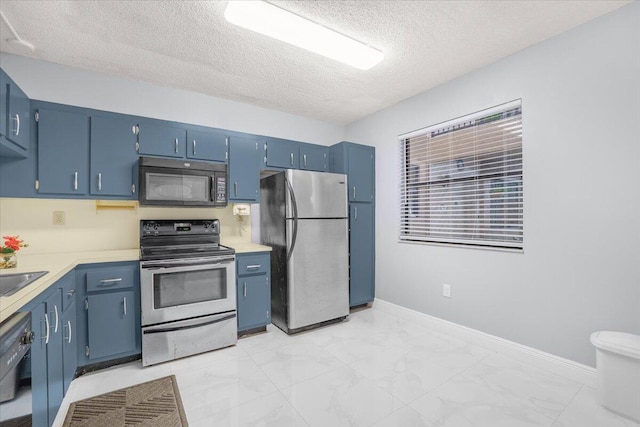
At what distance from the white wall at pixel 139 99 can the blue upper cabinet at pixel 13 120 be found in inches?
22.9

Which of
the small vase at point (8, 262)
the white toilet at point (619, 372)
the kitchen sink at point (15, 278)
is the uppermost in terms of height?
the small vase at point (8, 262)

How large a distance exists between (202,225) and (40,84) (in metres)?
1.87

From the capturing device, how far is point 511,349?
8.38 feet

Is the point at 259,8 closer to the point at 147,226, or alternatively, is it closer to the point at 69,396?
the point at 147,226

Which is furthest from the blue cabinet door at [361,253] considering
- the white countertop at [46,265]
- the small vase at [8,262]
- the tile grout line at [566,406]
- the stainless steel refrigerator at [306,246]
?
the small vase at [8,262]

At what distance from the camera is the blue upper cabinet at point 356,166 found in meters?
3.71

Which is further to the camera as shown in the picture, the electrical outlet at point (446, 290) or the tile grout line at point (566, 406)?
the electrical outlet at point (446, 290)

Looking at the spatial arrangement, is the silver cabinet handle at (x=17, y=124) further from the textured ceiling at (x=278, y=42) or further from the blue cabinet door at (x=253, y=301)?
the blue cabinet door at (x=253, y=301)

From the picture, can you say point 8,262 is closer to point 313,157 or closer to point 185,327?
point 185,327

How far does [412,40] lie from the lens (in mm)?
2350

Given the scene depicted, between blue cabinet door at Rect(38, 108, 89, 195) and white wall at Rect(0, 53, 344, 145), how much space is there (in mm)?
473

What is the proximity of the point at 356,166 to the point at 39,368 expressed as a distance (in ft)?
10.7


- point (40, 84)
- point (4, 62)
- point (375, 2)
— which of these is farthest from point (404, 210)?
point (4, 62)

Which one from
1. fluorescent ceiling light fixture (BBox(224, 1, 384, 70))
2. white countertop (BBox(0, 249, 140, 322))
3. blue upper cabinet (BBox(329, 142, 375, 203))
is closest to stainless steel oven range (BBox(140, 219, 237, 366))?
white countertop (BBox(0, 249, 140, 322))
